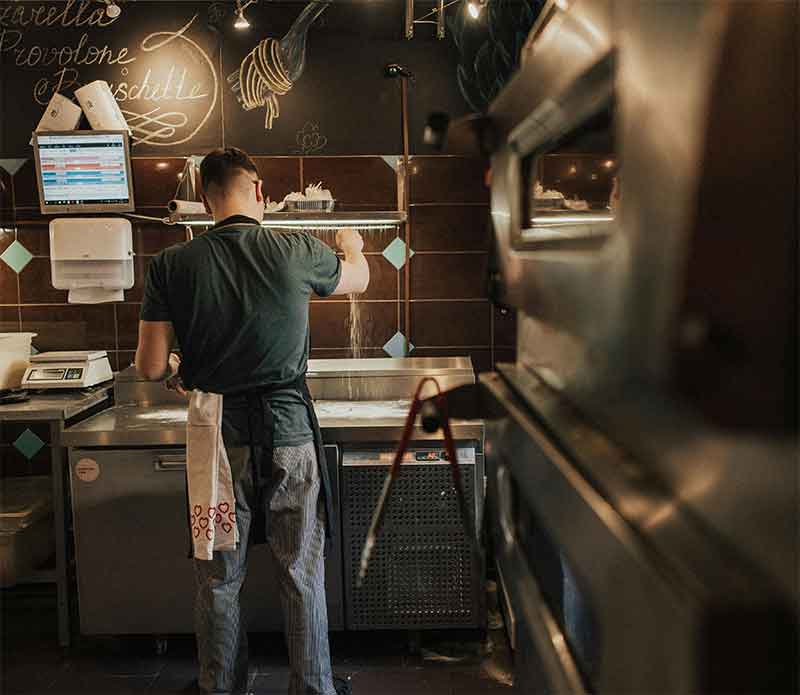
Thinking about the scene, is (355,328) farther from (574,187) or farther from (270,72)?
(574,187)

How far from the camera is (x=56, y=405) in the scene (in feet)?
10.7

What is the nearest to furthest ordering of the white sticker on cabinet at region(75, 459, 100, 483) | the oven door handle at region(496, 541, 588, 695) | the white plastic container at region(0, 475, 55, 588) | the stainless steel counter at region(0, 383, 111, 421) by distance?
the oven door handle at region(496, 541, 588, 695) → the white sticker on cabinet at region(75, 459, 100, 483) → the stainless steel counter at region(0, 383, 111, 421) → the white plastic container at region(0, 475, 55, 588)

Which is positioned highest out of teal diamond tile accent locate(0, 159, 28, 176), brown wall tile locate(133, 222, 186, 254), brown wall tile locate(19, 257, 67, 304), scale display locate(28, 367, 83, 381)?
teal diamond tile accent locate(0, 159, 28, 176)

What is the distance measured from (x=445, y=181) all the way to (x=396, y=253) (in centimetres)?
43

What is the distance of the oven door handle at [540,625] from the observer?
604 mm

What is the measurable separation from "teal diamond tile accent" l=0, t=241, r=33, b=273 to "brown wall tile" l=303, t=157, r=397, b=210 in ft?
4.89

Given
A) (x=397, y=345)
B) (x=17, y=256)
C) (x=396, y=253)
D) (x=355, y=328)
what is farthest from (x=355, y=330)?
(x=17, y=256)

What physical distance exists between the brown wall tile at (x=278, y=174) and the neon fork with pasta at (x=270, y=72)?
169 mm

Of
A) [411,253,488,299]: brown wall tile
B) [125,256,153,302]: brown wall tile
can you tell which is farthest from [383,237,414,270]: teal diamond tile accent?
[125,256,153,302]: brown wall tile

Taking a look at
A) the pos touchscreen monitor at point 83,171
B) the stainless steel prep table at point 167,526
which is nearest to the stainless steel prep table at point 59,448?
the stainless steel prep table at point 167,526

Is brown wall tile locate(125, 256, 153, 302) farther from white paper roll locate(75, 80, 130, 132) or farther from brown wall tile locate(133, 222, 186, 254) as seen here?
white paper roll locate(75, 80, 130, 132)

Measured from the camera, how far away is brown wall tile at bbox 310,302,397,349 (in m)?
3.89

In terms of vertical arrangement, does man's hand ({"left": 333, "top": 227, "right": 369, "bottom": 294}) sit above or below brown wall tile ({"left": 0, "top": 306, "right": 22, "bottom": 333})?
above

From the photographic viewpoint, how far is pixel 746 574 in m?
0.31
